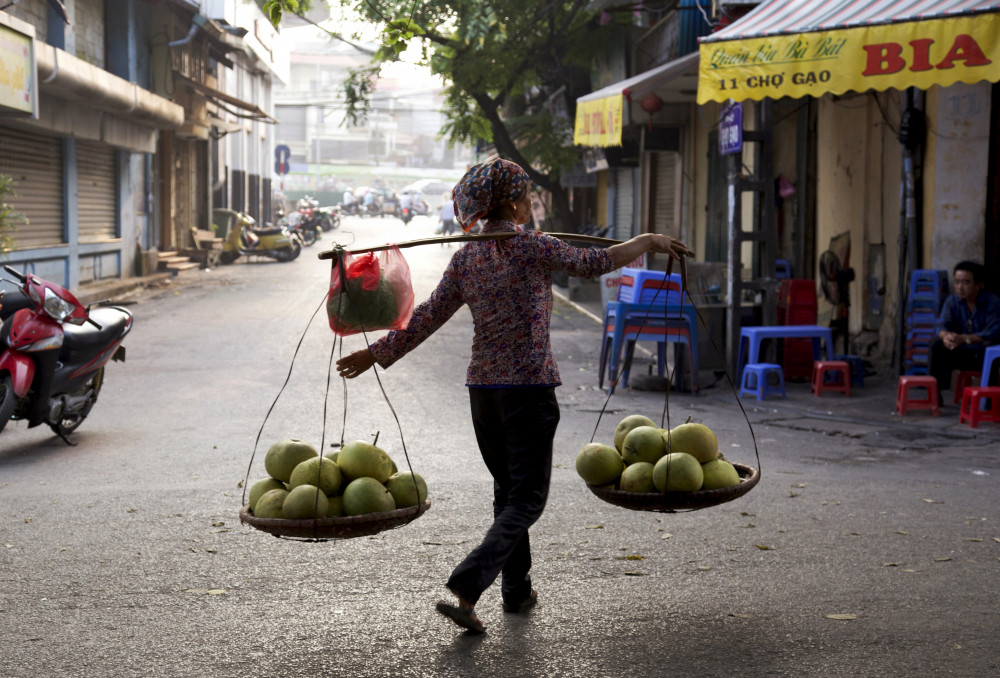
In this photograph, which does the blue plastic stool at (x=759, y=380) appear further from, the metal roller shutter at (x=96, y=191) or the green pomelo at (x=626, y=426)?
the metal roller shutter at (x=96, y=191)

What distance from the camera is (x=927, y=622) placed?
4.02 meters

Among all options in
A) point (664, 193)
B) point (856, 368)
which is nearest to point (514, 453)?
point (856, 368)

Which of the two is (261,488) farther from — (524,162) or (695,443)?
(524,162)

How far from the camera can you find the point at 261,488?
397 cm

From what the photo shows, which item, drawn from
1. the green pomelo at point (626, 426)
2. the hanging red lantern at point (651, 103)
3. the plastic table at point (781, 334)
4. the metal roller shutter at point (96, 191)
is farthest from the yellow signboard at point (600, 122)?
the metal roller shutter at point (96, 191)

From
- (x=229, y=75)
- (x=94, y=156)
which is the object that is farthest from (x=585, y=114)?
(x=229, y=75)

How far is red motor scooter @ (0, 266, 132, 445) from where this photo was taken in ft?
23.3

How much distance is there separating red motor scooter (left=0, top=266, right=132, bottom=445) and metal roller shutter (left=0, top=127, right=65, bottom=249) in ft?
27.7

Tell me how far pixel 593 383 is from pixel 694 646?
6.82 metres

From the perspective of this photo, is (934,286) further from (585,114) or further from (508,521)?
(508,521)

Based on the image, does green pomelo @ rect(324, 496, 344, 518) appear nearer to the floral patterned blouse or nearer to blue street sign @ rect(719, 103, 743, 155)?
the floral patterned blouse

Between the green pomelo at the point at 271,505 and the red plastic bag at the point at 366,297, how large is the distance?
2.06 ft

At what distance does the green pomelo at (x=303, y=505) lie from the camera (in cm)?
366

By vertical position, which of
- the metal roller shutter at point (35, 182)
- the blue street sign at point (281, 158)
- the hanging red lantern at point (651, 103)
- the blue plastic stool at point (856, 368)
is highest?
the blue street sign at point (281, 158)
